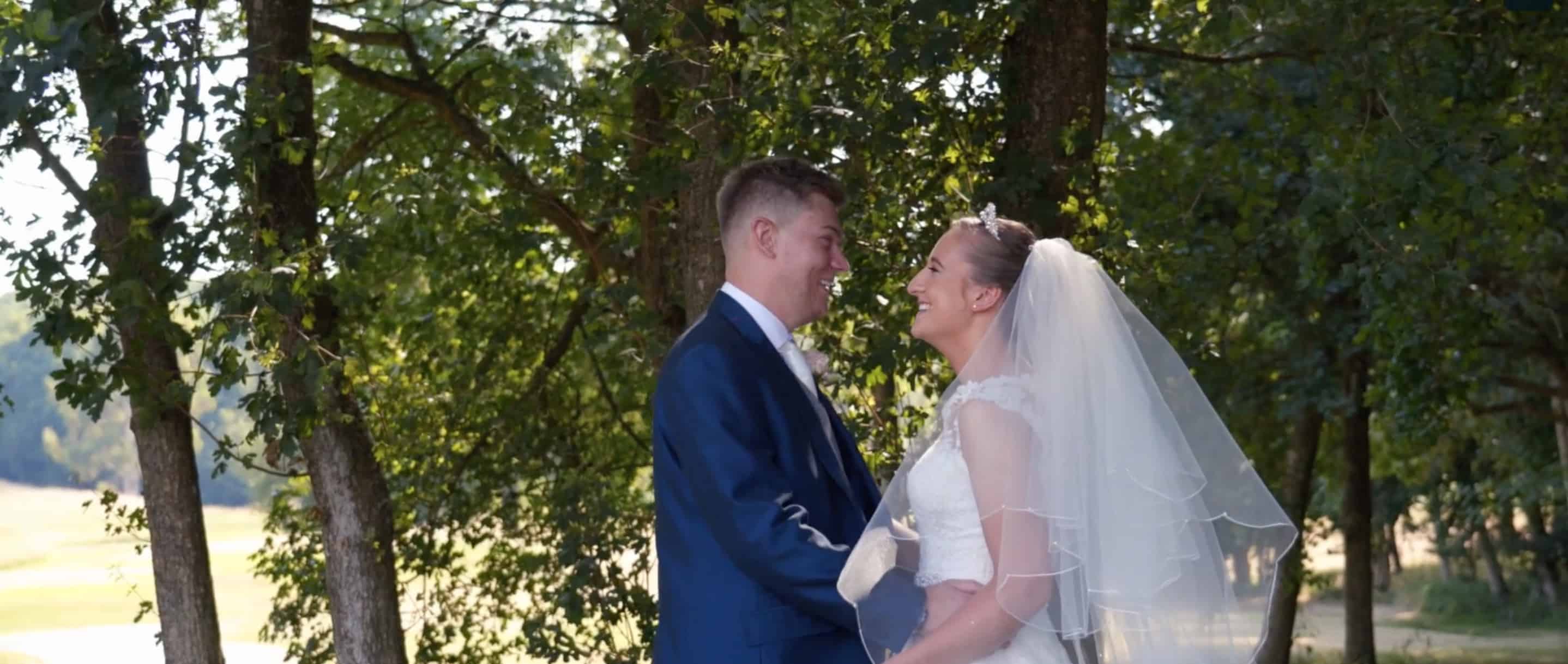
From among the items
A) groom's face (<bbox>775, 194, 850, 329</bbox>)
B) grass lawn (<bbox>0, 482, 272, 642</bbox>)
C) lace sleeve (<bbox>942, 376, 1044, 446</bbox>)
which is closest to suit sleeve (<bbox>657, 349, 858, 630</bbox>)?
groom's face (<bbox>775, 194, 850, 329</bbox>)

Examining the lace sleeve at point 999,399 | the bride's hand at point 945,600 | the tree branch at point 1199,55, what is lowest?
the bride's hand at point 945,600

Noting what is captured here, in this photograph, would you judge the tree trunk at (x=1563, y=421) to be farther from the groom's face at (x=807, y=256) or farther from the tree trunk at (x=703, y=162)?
the groom's face at (x=807, y=256)

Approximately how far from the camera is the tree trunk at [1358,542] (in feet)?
57.3

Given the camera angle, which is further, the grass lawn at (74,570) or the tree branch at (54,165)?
the grass lawn at (74,570)

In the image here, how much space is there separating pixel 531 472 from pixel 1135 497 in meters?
6.60

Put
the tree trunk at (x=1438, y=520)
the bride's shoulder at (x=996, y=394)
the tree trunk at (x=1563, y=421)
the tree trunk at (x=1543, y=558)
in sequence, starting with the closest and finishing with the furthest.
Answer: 1. the bride's shoulder at (x=996, y=394)
2. the tree trunk at (x=1563, y=421)
3. the tree trunk at (x=1438, y=520)
4. the tree trunk at (x=1543, y=558)

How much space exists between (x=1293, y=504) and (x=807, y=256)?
1397 cm

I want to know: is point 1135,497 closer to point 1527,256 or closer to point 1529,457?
point 1527,256

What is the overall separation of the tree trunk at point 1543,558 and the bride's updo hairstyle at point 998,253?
962 inches

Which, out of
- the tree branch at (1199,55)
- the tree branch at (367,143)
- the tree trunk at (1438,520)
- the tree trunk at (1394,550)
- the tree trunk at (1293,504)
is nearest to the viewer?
the tree branch at (1199,55)

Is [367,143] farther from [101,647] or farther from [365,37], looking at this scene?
[101,647]

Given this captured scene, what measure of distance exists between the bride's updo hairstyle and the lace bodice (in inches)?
9.7

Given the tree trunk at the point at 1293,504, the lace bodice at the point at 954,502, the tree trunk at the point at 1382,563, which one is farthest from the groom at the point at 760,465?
the tree trunk at the point at 1382,563

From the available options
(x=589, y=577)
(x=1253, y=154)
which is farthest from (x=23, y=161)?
(x=1253, y=154)
